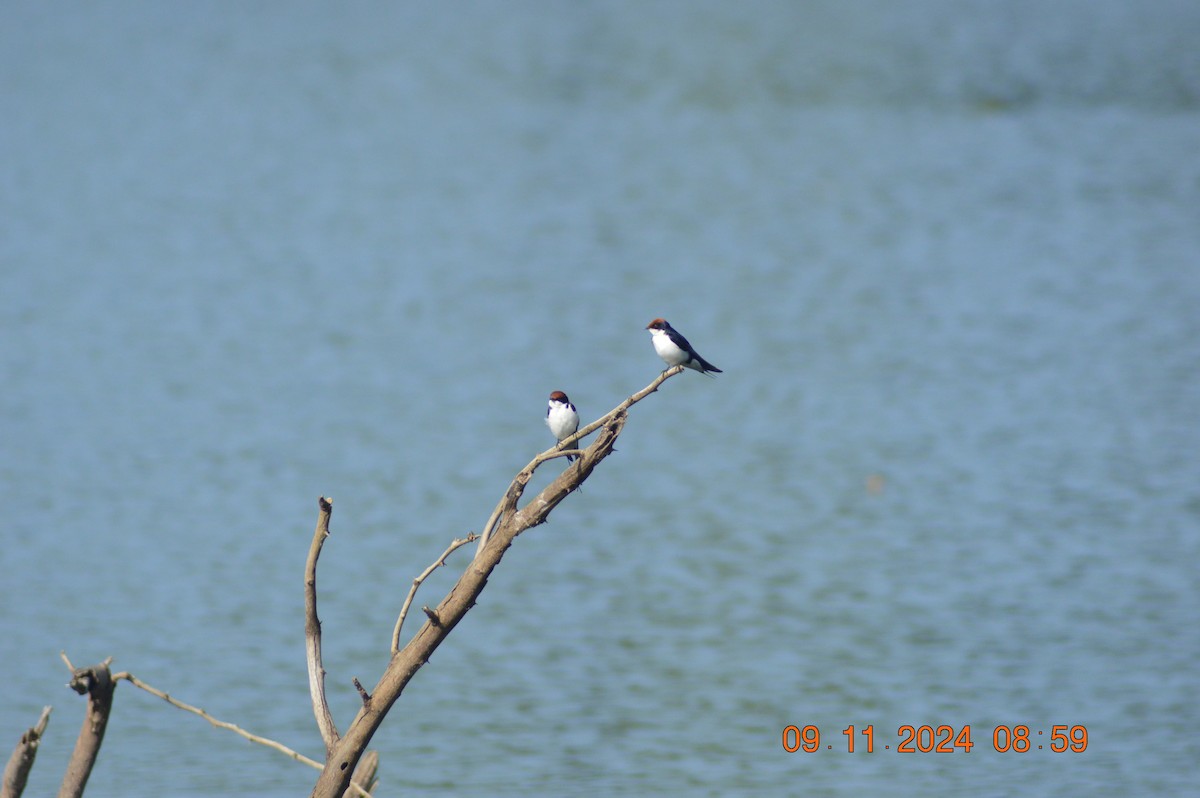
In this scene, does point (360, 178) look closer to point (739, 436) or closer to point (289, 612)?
point (739, 436)

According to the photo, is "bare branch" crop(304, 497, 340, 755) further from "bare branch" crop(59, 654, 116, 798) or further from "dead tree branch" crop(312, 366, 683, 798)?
"bare branch" crop(59, 654, 116, 798)

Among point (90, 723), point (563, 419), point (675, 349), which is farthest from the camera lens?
point (675, 349)

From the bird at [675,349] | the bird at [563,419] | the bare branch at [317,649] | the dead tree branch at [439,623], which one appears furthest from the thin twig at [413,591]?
the bird at [675,349]

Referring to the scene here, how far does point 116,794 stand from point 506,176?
1887cm

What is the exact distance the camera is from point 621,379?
1725cm

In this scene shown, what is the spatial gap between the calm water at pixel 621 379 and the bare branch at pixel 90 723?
565 centimetres

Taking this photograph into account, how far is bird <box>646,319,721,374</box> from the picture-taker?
19.9ft

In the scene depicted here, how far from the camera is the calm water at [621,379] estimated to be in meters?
10.9
